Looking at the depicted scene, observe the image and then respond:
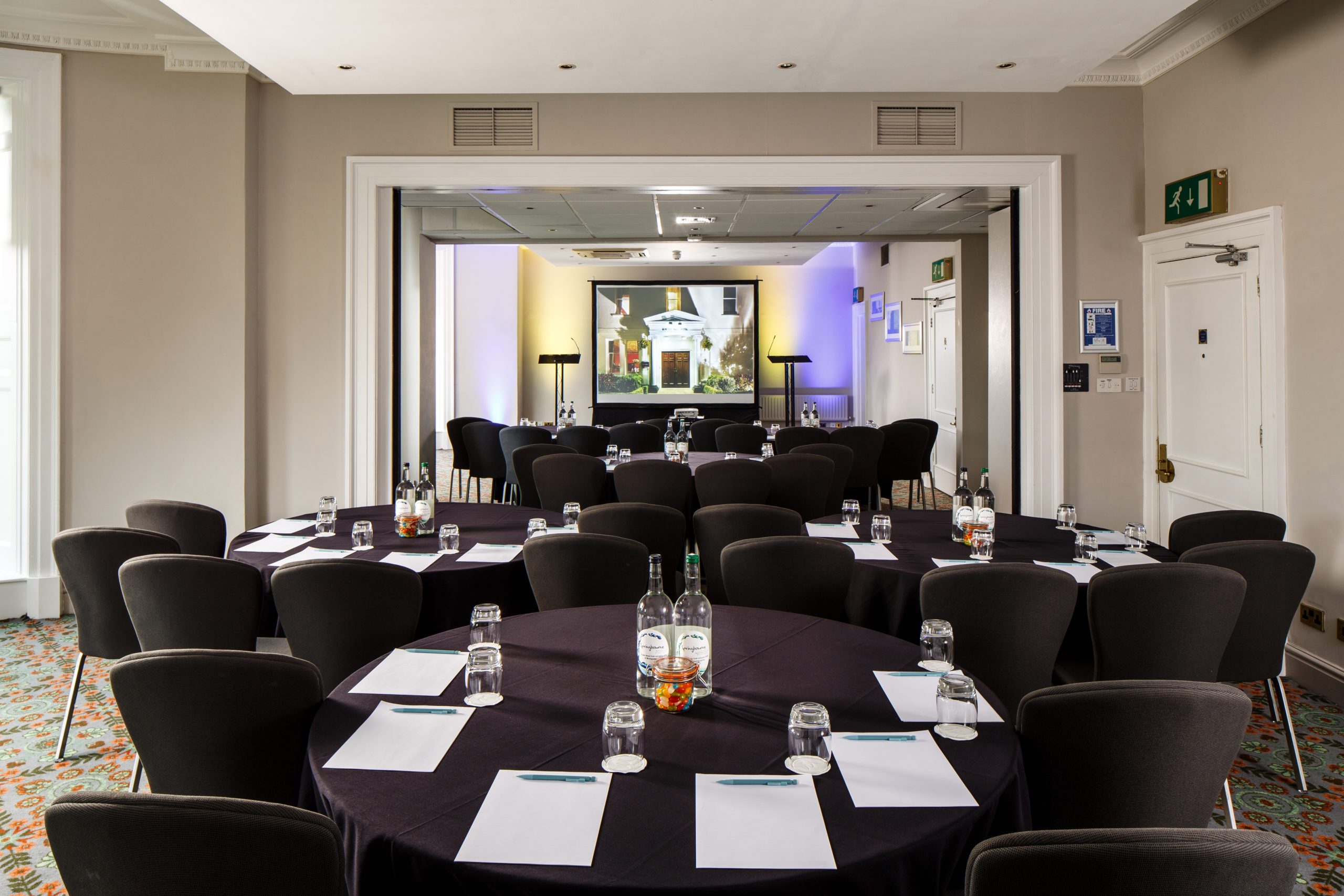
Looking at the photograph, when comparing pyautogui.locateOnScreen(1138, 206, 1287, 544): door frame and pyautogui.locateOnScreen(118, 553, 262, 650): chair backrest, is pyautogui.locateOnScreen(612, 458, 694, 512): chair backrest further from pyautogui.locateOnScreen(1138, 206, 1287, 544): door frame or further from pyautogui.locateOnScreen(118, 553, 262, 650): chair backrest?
pyautogui.locateOnScreen(1138, 206, 1287, 544): door frame

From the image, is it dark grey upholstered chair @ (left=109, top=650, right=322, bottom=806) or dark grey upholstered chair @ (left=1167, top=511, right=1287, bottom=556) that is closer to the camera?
dark grey upholstered chair @ (left=109, top=650, right=322, bottom=806)

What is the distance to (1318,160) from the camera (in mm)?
3939

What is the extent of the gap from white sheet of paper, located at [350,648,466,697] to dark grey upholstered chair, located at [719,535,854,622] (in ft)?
3.49

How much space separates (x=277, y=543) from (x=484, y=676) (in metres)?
1.99

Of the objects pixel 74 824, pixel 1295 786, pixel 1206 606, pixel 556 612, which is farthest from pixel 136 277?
pixel 1295 786

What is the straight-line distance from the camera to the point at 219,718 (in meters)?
1.69

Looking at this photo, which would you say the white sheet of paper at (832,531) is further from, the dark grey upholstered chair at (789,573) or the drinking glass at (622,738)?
the drinking glass at (622,738)

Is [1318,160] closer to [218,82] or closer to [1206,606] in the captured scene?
[1206,606]

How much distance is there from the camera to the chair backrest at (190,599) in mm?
2494

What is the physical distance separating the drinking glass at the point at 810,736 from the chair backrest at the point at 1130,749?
1.32 feet

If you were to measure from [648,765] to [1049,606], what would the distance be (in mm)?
1422

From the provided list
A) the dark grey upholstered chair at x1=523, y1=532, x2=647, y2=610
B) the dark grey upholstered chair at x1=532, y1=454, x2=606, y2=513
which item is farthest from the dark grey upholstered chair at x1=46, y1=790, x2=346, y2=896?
the dark grey upholstered chair at x1=532, y1=454, x2=606, y2=513

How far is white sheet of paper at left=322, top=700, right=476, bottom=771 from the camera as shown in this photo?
1.55m

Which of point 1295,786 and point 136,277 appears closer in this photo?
point 1295,786
